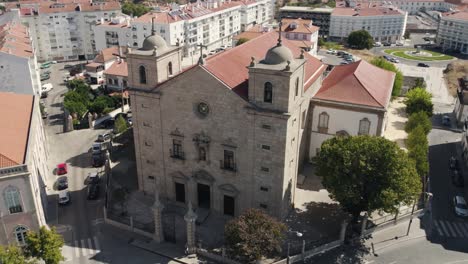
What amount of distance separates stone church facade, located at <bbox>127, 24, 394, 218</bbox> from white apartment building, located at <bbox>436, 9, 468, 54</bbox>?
121549mm

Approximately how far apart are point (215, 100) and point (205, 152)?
6.54 meters

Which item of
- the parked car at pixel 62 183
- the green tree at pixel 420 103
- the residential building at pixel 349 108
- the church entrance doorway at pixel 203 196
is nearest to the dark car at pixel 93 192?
the parked car at pixel 62 183

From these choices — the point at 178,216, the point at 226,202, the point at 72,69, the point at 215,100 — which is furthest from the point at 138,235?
the point at 72,69

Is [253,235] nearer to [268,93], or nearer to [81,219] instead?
[268,93]

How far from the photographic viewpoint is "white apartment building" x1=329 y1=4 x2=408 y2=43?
15862cm

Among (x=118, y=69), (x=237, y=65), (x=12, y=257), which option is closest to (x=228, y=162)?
(x=237, y=65)

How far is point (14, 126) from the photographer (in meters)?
47.4

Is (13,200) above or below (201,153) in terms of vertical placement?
below

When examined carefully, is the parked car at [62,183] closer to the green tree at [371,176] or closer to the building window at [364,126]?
the green tree at [371,176]

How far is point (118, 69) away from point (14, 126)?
178 ft

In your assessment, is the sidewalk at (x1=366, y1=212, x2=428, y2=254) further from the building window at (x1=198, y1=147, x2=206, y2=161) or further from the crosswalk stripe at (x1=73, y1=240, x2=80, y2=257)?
the crosswalk stripe at (x1=73, y1=240, x2=80, y2=257)

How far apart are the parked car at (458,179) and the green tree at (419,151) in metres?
6.64

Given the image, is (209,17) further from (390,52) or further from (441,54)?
(441,54)

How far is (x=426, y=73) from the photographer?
401ft
